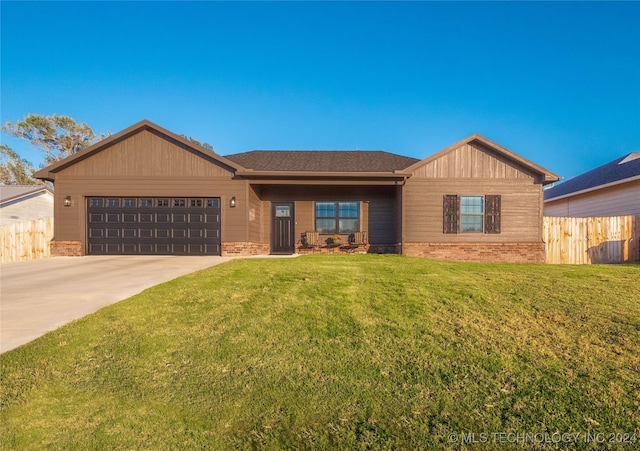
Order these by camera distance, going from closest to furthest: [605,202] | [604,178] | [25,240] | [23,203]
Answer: [25,240] → [605,202] → [604,178] → [23,203]

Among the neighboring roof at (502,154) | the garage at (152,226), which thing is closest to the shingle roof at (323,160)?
the neighboring roof at (502,154)

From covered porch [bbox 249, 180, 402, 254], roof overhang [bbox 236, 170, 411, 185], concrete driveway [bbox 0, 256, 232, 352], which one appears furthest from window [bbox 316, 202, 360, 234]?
concrete driveway [bbox 0, 256, 232, 352]

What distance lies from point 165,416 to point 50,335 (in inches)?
90.8

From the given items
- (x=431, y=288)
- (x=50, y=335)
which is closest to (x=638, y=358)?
(x=431, y=288)

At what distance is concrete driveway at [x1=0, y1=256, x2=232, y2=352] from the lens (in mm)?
3908

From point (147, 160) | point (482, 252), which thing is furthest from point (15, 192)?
point (482, 252)

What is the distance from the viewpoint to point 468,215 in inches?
465

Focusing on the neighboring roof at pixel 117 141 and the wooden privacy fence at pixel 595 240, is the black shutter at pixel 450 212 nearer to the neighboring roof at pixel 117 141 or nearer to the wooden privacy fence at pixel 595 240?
the wooden privacy fence at pixel 595 240

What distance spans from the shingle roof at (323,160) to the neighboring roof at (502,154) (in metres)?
1.39

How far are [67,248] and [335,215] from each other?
995 cm

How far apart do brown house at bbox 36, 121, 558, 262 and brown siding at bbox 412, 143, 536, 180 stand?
4 cm

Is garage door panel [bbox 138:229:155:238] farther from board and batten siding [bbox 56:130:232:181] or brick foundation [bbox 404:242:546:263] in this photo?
brick foundation [bbox 404:242:546:263]

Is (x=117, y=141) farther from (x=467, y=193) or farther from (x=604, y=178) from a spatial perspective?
(x=604, y=178)

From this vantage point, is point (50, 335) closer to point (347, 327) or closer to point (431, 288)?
point (347, 327)
